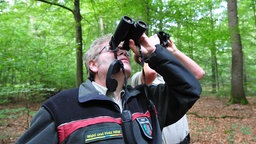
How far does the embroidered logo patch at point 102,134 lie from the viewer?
119 cm

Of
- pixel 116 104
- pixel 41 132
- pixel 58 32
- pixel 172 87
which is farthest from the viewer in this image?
pixel 58 32

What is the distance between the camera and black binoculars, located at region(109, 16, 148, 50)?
1398 millimetres

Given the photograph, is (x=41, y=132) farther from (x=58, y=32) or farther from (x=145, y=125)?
(x=58, y=32)

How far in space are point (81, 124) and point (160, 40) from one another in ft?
2.89

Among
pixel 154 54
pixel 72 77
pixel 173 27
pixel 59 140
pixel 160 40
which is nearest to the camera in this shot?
pixel 59 140

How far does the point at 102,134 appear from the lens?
1.21 m

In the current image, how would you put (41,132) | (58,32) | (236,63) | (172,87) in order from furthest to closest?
(58,32), (236,63), (172,87), (41,132)

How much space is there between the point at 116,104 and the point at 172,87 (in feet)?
1.37

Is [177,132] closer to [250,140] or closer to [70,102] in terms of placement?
[70,102]

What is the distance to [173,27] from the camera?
8672 millimetres

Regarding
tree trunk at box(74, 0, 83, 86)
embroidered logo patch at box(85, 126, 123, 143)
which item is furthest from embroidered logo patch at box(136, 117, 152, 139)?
tree trunk at box(74, 0, 83, 86)

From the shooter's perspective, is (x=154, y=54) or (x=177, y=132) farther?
(x=177, y=132)

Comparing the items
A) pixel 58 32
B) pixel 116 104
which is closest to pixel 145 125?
pixel 116 104

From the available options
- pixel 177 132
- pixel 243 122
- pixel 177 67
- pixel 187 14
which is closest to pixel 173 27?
pixel 187 14
